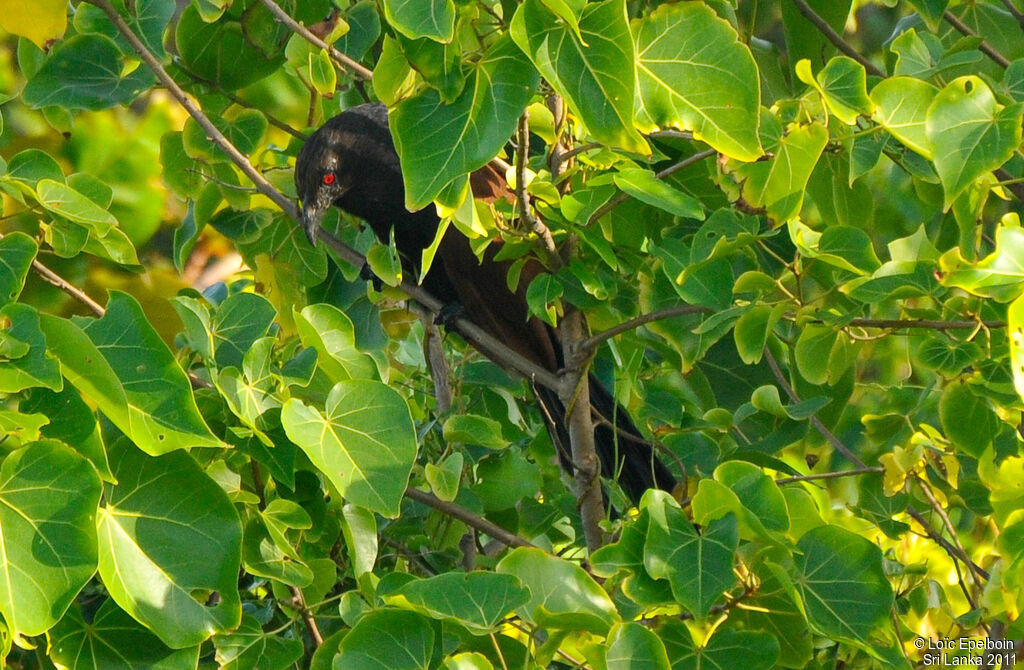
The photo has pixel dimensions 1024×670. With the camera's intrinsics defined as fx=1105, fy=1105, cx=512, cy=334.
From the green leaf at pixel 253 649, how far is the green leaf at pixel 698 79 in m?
0.80

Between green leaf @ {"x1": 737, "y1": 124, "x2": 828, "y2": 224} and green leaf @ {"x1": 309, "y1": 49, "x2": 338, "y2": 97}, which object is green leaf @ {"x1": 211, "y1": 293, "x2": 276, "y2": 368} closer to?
green leaf @ {"x1": 309, "y1": 49, "x2": 338, "y2": 97}

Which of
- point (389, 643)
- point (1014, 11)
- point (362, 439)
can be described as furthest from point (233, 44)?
point (1014, 11)

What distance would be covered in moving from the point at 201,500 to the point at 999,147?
1039 mm

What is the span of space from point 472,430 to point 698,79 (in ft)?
2.37

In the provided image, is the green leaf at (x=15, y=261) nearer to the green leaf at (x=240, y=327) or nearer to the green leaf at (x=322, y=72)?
the green leaf at (x=240, y=327)

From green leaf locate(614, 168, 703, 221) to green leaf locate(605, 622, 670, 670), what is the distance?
52 cm

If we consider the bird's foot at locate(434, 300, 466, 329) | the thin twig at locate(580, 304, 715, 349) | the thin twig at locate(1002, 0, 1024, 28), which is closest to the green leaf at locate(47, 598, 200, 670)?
the thin twig at locate(580, 304, 715, 349)

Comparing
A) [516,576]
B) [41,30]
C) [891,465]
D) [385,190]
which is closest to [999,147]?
[891,465]

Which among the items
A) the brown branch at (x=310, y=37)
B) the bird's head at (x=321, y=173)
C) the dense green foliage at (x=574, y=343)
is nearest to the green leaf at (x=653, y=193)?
the dense green foliage at (x=574, y=343)

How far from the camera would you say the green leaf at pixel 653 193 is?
1.39 metres

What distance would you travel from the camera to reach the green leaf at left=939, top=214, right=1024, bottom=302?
1.19 m

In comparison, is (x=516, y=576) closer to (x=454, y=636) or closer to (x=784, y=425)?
(x=454, y=636)

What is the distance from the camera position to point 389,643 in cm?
125

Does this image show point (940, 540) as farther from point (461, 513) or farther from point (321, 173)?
point (321, 173)
